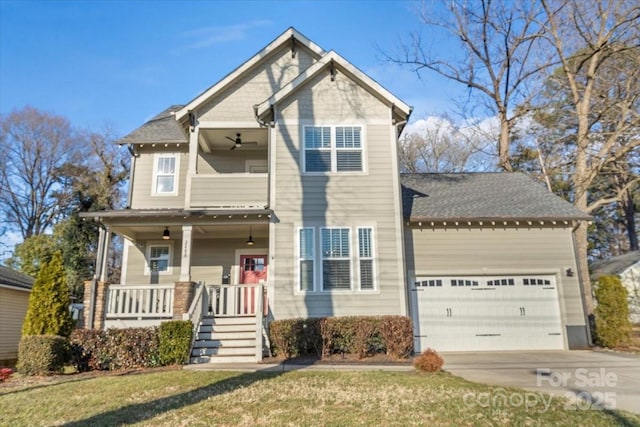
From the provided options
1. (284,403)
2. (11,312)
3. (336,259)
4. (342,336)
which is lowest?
(284,403)

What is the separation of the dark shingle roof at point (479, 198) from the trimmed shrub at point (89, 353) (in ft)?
28.0

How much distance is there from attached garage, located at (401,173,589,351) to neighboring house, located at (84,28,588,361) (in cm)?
4

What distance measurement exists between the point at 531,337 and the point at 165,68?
15.4m

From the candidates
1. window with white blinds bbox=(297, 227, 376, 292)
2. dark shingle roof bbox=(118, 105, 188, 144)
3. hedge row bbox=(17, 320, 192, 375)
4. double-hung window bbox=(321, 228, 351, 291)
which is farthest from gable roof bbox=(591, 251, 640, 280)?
hedge row bbox=(17, 320, 192, 375)

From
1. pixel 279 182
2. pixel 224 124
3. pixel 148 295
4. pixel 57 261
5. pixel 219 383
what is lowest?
pixel 219 383

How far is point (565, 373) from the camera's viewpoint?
808 cm

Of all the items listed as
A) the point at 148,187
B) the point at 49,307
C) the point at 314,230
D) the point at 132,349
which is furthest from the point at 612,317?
the point at 49,307

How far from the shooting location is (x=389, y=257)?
1080 cm

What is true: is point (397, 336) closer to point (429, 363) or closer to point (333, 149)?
point (429, 363)

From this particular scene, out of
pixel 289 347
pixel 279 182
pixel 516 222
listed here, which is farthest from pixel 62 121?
pixel 516 222

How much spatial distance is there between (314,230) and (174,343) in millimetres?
4381

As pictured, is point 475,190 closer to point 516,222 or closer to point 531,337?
point 516,222

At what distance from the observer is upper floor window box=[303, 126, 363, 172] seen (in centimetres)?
1141

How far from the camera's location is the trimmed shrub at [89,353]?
28.9 feet
